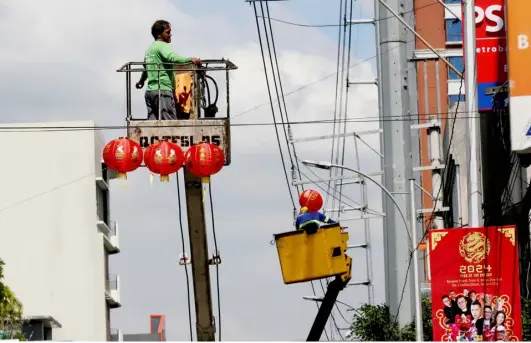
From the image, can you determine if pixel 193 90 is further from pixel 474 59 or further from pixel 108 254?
pixel 108 254

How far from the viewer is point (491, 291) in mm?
27922

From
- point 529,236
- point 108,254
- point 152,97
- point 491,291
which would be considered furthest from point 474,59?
point 108,254

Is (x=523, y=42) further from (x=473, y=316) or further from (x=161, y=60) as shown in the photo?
(x=161, y=60)

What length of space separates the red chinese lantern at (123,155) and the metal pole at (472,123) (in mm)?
6369

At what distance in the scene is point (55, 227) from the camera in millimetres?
71438

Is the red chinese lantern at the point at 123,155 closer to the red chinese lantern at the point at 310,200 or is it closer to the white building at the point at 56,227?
the red chinese lantern at the point at 310,200

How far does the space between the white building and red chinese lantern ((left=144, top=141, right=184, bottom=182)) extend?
1827 inches

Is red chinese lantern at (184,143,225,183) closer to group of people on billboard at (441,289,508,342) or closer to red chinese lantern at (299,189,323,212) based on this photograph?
red chinese lantern at (299,189,323,212)

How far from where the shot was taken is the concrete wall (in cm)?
6981

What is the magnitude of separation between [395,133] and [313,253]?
438 inches

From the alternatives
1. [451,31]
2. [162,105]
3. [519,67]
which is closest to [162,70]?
[162,105]

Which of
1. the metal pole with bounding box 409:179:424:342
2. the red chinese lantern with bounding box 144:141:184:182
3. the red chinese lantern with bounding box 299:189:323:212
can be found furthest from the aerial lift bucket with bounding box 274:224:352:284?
the metal pole with bounding box 409:179:424:342

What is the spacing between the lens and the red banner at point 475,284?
2767cm

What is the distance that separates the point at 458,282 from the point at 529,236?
9.22 m
